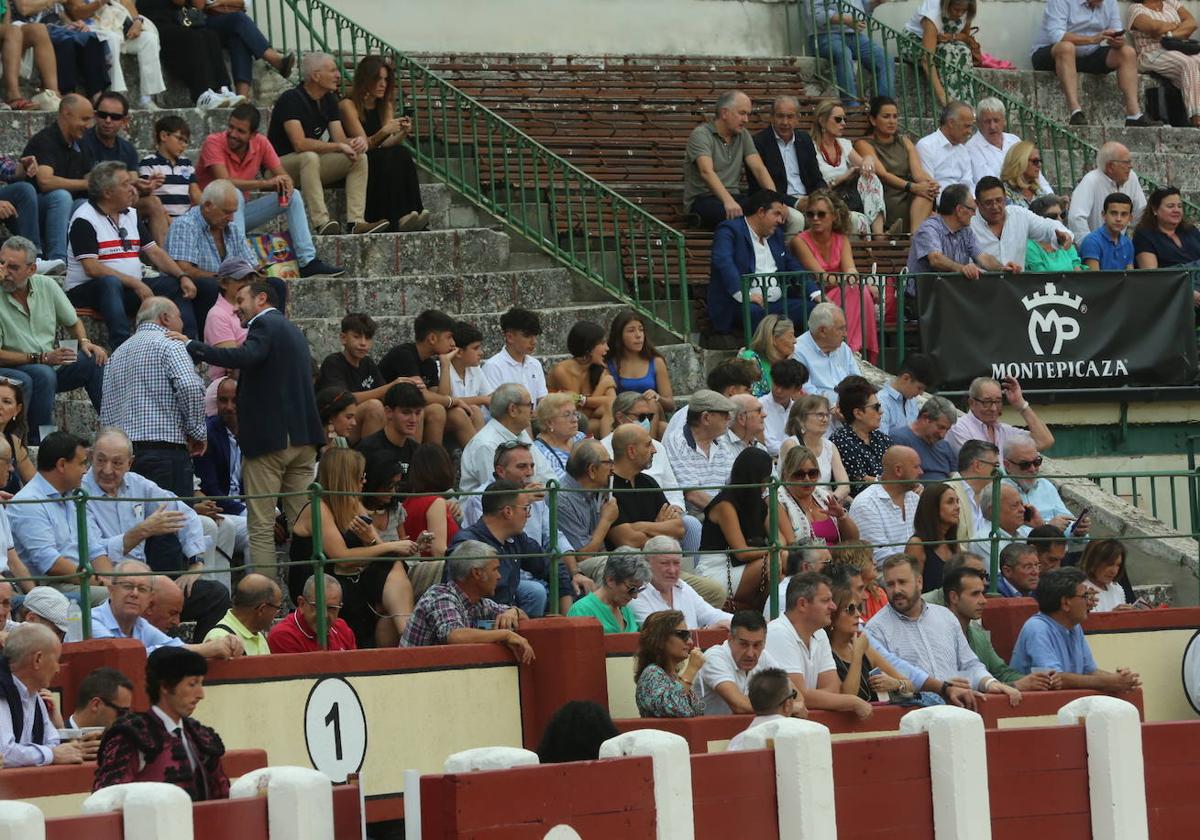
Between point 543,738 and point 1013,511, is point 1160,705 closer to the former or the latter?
point 1013,511

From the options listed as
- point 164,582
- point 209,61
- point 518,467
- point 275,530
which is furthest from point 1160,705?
point 209,61

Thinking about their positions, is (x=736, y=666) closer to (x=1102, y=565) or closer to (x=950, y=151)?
(x=1102, y=565)

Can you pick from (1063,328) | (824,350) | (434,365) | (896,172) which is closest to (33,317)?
(434,365)

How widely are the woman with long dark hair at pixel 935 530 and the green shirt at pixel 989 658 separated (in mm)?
539

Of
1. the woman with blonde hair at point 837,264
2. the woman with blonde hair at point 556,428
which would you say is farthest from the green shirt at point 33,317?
the woman with blonde hair at point 837,264

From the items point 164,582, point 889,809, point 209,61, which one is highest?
point 209,61

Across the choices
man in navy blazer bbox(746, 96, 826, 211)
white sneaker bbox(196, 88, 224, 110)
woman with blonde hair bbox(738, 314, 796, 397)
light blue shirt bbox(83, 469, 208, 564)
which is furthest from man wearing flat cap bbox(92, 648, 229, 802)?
man in navy blazer bbox(746, 96, 826, 211)

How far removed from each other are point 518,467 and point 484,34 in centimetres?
948

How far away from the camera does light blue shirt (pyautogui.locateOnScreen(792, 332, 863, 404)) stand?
16.6 metres

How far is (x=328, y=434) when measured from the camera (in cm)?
1470

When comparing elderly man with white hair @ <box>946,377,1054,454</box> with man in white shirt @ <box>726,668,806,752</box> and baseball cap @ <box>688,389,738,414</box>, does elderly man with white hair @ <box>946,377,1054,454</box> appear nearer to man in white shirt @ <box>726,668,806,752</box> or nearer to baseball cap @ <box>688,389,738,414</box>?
baseball cap @ <box>688,389,738,414</box>

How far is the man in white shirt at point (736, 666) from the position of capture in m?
12.5

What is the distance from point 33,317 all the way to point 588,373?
3220 mm

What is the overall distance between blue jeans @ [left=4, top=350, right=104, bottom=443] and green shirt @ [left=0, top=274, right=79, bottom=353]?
0.14 metres
